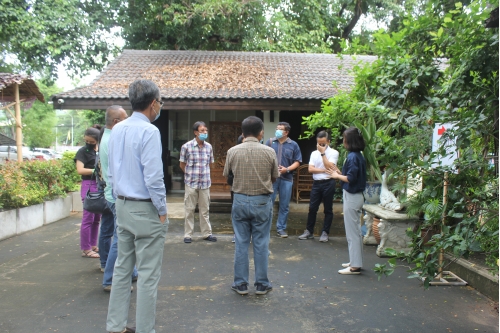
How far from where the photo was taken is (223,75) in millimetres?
10375

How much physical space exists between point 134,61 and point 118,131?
9.28 m

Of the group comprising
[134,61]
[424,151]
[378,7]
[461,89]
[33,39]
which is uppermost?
[378,7]

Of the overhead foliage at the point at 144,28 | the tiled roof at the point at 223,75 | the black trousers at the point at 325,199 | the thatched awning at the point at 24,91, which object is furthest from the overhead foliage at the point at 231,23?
the black trousers at the point at 325,199

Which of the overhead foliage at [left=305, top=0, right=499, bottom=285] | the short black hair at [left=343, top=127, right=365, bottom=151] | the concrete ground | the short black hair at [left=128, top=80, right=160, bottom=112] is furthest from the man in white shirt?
the short black hair at [left=128, top=80, right=160, bottom=112]

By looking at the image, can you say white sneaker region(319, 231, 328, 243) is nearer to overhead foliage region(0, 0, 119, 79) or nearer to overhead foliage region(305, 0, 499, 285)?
overhead foliage region(305, 0, 499, 285)

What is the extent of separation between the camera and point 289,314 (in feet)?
11.9

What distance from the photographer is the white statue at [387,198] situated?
5613 millimetres

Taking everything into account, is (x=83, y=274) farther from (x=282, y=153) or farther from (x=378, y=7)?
(x=378, y=7)

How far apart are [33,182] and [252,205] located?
514 centimetres

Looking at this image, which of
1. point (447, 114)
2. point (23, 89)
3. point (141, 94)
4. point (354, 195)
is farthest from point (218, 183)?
point (141, 94)

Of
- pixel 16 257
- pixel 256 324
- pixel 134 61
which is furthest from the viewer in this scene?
pixel 134 61

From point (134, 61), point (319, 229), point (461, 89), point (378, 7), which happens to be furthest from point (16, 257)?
point (378, 7)

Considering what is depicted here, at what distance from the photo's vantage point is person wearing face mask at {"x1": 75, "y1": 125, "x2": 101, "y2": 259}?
4996 mm

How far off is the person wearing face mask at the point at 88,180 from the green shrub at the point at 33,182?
1.92 metres
